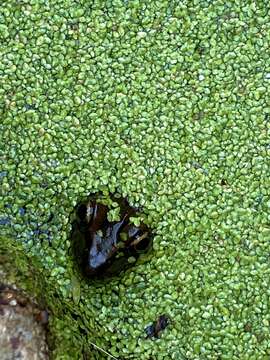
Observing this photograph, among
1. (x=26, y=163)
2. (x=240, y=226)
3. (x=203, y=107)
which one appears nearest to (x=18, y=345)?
(x=26, y=163)

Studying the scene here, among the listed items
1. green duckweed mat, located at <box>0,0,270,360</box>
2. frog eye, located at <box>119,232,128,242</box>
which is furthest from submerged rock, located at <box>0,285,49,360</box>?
frog eye, located at <box>119,232,128,242</box>

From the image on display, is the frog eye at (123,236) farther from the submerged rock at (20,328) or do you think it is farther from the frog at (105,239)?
the submerged rock at (20,328)

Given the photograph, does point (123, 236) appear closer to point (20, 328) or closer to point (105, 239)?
point (105, 239)

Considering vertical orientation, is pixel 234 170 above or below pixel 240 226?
above

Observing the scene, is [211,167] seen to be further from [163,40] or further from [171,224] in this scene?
[163,40]

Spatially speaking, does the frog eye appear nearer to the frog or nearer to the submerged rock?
the frog

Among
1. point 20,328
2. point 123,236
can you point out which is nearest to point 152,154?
point 123,236

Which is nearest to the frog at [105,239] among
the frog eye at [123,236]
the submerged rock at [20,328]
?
the frog eye at [123,236]
